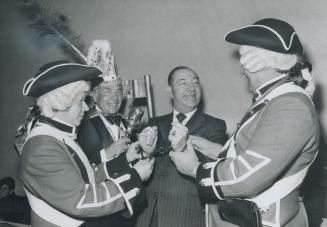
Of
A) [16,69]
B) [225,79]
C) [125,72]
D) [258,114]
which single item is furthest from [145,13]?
[258,114]

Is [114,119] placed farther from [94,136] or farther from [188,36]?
[188,36]

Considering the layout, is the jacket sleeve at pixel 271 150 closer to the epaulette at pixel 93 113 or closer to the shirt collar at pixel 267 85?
the shirt collar at pixel 267 85

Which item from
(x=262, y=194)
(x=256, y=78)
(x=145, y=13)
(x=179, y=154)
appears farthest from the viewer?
(x=145, y=13)

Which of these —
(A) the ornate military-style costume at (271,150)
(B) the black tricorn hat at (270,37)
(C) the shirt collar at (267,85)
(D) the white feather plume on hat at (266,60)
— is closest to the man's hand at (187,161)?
(A) the ornate military-style costume at (271,150)

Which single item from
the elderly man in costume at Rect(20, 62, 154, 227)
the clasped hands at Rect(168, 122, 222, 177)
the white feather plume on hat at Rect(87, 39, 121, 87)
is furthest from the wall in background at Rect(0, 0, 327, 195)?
the elderly man in costume at Rect(20, 62, 154, 227)

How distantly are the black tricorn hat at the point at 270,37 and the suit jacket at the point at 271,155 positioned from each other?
221 mm

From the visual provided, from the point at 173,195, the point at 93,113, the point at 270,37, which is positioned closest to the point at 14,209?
the point at 93,113

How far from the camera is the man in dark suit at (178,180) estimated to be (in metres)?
3.01

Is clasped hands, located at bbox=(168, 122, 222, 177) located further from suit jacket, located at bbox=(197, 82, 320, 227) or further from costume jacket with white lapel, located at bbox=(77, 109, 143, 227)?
costume jacket with white lapel, located at bbox=(77, 109, 143, 227)

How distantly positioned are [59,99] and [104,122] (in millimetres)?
1360

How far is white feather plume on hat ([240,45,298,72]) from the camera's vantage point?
193 cm

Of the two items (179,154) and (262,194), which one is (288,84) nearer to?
(262,194)

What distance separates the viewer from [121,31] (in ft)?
16.4

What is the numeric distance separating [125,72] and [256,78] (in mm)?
3189
